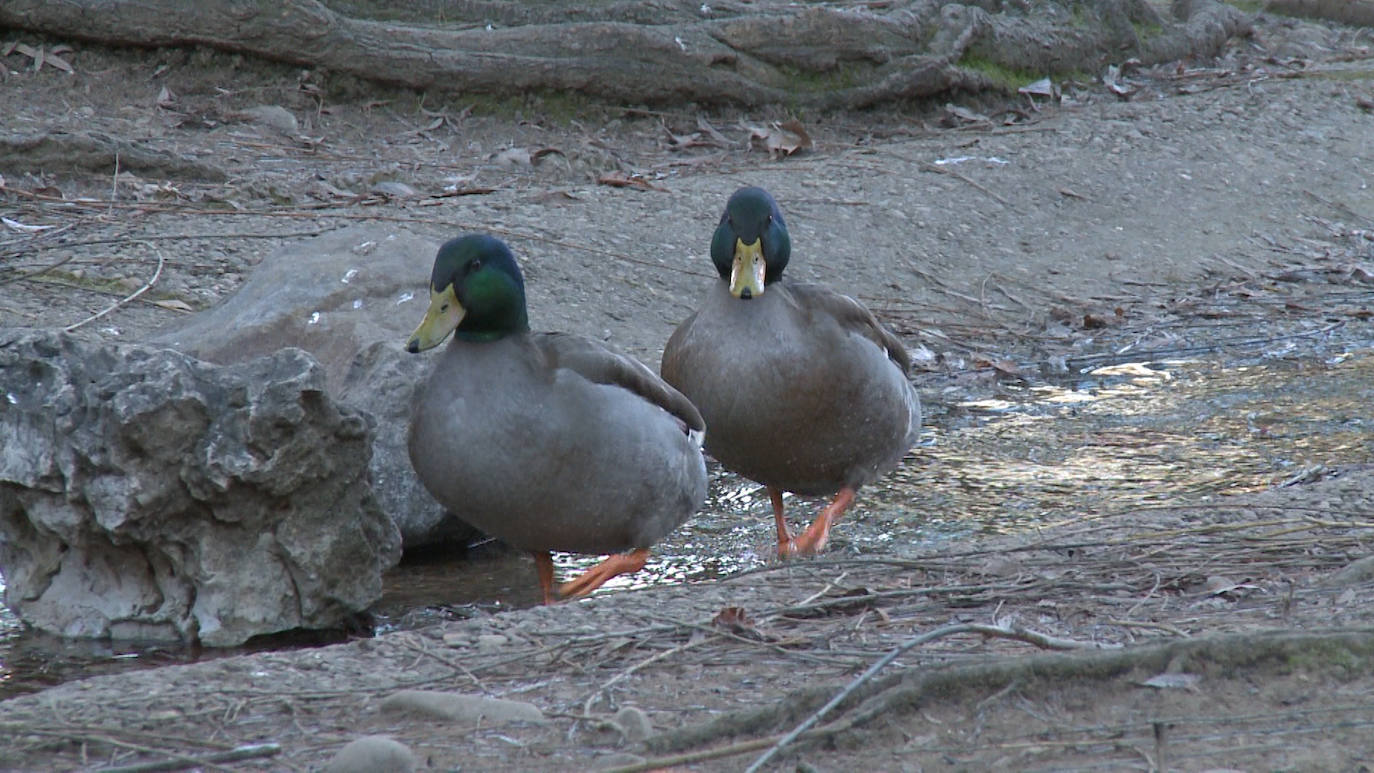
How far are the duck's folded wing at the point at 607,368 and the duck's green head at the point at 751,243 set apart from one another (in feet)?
1.53

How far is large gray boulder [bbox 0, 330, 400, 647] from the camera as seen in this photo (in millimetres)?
4594

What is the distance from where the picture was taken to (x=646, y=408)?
201 inches

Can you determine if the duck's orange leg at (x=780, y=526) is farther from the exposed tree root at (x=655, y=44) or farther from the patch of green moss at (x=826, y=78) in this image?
the patch of green moss at (x=826, y=78)

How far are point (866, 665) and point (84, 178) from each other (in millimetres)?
7001

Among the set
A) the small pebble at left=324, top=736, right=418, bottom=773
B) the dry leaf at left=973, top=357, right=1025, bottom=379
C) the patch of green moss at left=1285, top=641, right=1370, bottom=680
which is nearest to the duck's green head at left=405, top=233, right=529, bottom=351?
the small pebble at left=324, top=736, right=418, bottom=773

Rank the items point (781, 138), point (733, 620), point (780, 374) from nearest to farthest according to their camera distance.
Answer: point (733, 620)
point (780, 374)
point (781, 138)

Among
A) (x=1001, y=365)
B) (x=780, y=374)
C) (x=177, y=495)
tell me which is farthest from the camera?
(x=1001, y=365)

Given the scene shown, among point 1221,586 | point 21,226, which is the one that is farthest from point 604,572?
point 21,226

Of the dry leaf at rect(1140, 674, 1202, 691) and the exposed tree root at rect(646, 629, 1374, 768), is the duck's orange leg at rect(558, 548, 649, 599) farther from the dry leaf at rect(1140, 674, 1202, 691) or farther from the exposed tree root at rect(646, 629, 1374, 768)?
the dry leaf at rect(1140, 674, 1202, 691)

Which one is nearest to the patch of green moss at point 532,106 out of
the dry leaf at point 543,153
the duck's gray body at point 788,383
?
the dry leaf at point 543,153

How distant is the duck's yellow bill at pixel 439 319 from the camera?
4.87 m

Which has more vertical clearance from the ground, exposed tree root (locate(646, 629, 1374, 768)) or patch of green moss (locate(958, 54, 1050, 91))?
exposed tree root (locate(646, 629, 1374, 768))

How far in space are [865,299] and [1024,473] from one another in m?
2.51

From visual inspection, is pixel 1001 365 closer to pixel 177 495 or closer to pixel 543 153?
pixel 543 153
